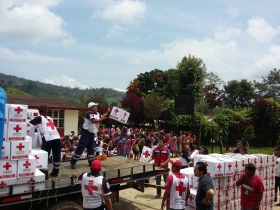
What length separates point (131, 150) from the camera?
14094 mm

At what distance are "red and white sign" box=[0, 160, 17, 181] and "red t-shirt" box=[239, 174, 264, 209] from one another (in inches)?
165

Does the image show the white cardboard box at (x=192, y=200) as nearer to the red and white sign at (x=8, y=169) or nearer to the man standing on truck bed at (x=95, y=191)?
the man standing on truck bed at (x=95, y=191)

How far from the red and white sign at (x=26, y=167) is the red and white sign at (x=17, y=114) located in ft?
2.18

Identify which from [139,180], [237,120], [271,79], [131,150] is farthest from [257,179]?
[271,79]

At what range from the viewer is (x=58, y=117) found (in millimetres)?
24188

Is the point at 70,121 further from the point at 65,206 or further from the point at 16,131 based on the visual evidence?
the point at 16,131

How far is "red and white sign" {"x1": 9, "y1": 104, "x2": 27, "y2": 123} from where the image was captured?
4.81m

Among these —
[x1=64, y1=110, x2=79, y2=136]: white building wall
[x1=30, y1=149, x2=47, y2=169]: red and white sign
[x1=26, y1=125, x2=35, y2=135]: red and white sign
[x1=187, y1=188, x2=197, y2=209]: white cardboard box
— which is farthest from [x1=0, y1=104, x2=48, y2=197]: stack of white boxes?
[x1=64, y1=110, x2=79, y2=136]: white building wall

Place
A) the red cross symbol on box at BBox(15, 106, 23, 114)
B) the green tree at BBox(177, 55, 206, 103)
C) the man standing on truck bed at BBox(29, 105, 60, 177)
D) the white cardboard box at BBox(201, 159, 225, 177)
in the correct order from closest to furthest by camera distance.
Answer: the red cross symbol on box at BBox(15, 106, 23, 114) → the man standing on truck bed at BBox(29, 105, 60, 177) → the white cardboard box at BBox(201, 159, 225, 177) → the green tree at BBox(177, 55, 206, 103)

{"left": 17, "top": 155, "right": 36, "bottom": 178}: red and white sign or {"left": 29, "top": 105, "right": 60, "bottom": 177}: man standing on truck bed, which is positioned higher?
{"left": 29, "top": 105, "right": 60, "bottom": 177}: man standing on truck bed

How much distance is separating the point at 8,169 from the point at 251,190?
171 inches

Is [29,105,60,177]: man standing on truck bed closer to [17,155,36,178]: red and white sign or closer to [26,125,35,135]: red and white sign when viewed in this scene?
[26,125,35,135]: red and white sign

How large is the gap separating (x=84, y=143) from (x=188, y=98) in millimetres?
9178

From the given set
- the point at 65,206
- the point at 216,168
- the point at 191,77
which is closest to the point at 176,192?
the point at 216,168
